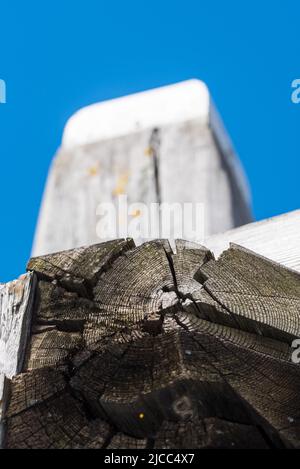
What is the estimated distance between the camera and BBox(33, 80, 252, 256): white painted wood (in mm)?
6727

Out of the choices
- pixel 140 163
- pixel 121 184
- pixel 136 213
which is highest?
pixel 140 163

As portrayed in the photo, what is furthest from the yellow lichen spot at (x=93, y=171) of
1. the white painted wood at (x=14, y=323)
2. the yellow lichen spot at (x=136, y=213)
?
the white painted wood at (x=14, y=323)

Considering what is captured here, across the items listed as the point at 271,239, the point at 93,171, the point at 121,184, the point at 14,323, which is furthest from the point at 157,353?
the point at 93,171

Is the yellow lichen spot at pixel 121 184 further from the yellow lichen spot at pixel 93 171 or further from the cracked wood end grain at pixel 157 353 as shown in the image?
the cracked wood end grain at pixel 157 353

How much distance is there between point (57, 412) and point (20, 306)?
317mm

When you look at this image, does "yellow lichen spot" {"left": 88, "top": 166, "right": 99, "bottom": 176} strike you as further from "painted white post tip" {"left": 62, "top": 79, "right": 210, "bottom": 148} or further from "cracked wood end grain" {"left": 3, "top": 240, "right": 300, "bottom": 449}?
"cracked wood end grain" {"left": 3, "top": 240, "right": 300, "bottom": 449}

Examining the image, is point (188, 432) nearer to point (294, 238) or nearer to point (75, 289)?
point (75, 289)

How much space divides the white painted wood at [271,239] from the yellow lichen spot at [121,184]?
14.4ft

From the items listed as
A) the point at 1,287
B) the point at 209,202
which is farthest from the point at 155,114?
the point at 1,287

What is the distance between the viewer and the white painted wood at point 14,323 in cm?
173

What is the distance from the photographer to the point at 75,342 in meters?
1.70

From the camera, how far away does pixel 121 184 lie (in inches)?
275

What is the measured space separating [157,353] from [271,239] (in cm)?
90

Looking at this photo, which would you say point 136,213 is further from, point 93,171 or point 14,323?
point 14,323
